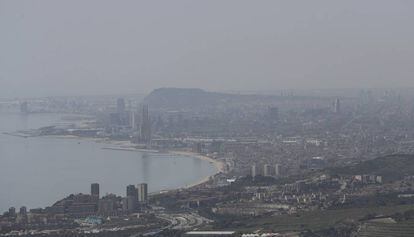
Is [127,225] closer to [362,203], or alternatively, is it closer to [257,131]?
[362,203]

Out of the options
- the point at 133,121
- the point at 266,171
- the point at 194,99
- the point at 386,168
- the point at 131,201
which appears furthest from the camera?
the point at 194,99

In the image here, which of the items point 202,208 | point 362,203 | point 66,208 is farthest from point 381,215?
point 66,208

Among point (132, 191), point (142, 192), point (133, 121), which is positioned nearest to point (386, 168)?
point (142, 192)

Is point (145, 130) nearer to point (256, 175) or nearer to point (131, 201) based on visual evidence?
point (256, 175)

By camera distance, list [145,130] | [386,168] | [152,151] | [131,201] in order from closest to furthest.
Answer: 1. [131,201]
2. [386,168]
3. [152,151]
4. [145,130]

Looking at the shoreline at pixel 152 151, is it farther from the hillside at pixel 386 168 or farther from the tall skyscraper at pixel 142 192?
the hillside at pixel 386 168

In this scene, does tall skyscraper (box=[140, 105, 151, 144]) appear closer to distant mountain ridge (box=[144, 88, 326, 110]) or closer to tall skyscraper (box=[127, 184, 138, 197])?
distant mountain ridge (box=[144, 88, 326, 110])

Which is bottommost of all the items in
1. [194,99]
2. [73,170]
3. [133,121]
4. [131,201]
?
[73,170]
